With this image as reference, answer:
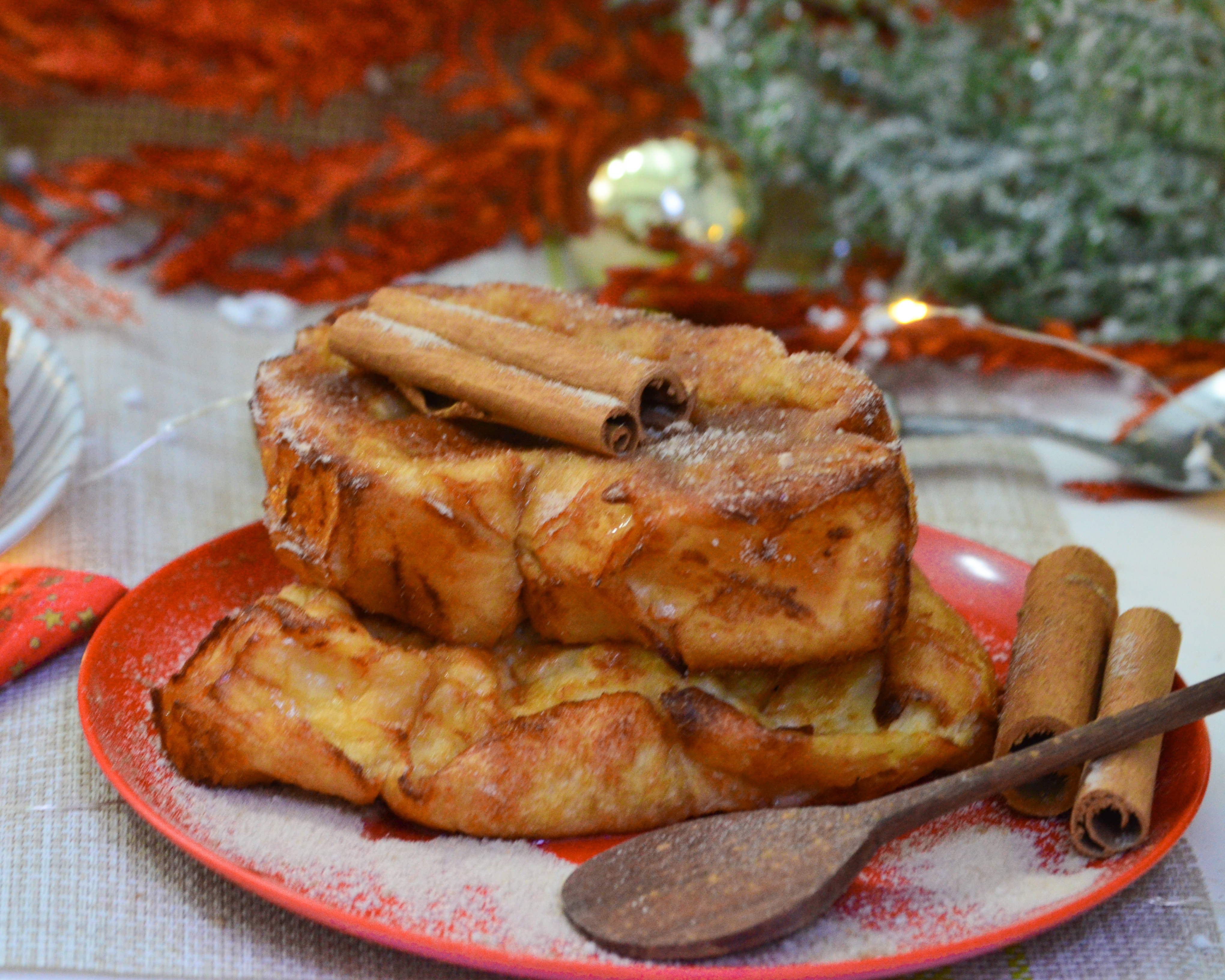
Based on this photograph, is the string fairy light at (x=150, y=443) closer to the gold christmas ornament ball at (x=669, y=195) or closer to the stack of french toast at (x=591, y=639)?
the stack of french toast at (x=591, y=639)

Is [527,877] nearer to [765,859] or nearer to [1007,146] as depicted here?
[765,859]

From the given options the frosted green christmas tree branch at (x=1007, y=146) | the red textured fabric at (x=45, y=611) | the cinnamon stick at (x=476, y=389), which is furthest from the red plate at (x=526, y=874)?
the frosted green christmas tree branch at (x=1007, y=146)

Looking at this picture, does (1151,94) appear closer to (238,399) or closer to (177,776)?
(238,399)

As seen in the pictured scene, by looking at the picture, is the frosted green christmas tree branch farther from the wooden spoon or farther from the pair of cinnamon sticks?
the wooden spoon

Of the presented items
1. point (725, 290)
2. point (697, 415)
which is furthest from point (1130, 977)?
point (725, 290)

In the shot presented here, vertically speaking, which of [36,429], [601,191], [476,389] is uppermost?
[476,389]

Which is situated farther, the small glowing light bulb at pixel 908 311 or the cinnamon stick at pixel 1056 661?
the small glowing light bulb at pixel 908 311

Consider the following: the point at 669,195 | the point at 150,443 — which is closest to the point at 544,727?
the point at 150,443
